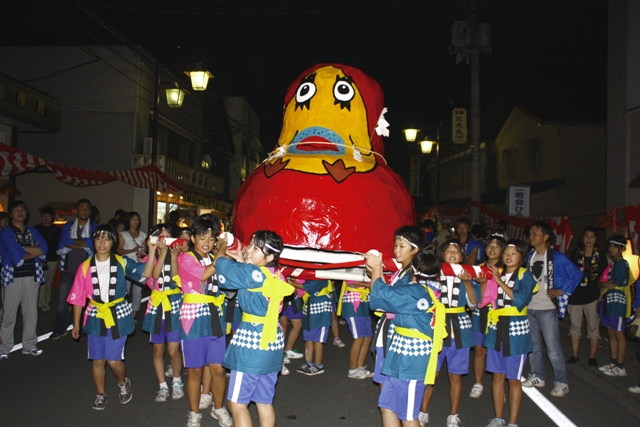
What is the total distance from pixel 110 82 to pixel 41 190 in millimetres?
4373

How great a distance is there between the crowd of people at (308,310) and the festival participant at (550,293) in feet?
0.04

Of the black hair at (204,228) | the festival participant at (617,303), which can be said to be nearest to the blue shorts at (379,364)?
the black hair at (204,228)

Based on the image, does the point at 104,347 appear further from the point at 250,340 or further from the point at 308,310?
the point at 308,310

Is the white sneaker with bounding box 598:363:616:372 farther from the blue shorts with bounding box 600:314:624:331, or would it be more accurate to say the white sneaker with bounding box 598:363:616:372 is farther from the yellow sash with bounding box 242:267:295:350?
the yellow sash with bounding box 242:267:295:350

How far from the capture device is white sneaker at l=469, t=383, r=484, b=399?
5.41 metres

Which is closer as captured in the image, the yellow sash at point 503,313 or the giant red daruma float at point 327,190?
the giant red daruma float at point 327,190

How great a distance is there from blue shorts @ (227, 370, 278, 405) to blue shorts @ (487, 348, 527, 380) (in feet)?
6.30

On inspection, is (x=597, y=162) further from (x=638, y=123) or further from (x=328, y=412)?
(x=328, y=412)

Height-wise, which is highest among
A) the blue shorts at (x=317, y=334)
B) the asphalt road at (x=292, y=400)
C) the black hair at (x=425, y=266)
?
the black hair at (x=425, y=266)

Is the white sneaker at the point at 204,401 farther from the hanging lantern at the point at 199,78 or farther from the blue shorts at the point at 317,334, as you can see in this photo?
the hanging lantern at the point at 199,78

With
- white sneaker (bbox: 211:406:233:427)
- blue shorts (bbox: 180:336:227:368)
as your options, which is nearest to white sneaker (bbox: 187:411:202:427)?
white sneaker (bbox: 211:406:233:427)

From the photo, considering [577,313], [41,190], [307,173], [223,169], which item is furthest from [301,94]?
[223,169]

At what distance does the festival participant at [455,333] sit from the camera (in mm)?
4586

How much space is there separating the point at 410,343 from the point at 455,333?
49.1 inches
